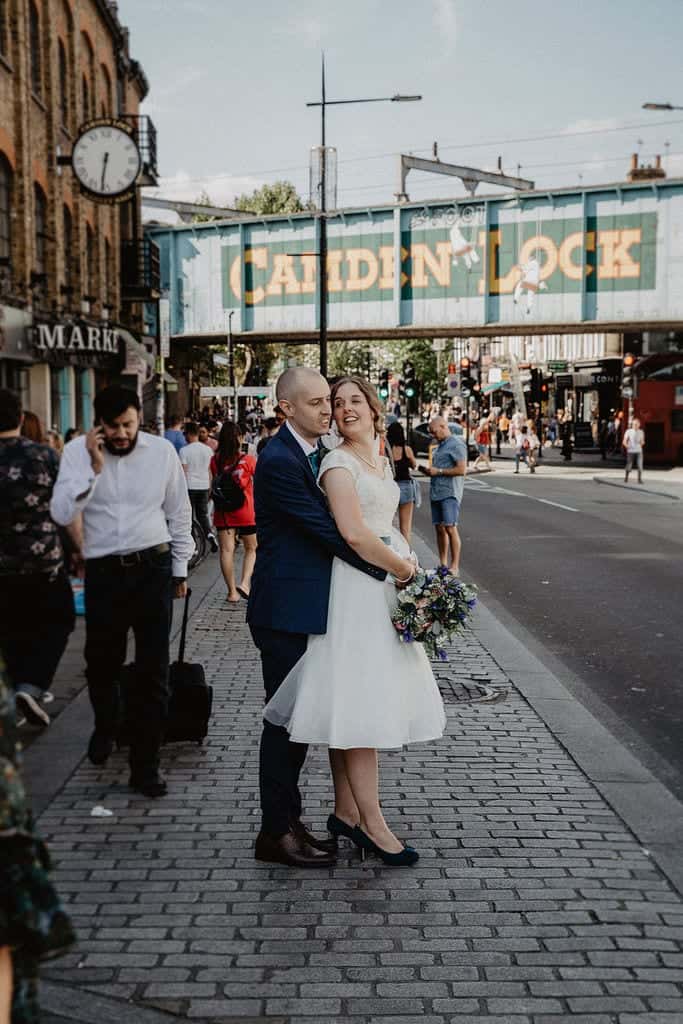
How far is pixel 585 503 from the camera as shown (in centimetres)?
2505

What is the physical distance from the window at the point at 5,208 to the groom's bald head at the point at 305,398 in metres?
17.7

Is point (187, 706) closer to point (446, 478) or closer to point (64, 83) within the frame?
point (446, 478)

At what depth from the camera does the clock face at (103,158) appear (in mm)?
23188

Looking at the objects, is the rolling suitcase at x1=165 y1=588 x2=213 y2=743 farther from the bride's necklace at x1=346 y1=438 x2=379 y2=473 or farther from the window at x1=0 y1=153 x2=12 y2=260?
the window at x1=0 y1=153 x2=12 y2=260

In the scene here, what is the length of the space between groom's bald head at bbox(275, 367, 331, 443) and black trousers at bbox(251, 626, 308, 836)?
83 centimetres

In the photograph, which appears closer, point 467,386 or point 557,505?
point 557,505

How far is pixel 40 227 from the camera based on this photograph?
23938 mm

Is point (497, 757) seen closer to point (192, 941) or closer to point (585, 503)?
point (192, 941)

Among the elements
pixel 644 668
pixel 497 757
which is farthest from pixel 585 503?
pixel 497 757

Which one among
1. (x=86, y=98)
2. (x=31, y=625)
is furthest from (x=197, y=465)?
(x=86, y=98)

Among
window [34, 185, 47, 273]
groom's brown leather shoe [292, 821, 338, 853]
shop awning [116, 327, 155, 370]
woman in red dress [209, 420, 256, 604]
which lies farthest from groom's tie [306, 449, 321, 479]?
shop awning [116, 327, 155, 370]

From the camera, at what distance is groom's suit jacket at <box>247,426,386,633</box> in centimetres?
445

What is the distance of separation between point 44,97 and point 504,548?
1463 centimetres

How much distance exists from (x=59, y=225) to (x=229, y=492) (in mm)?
14796
